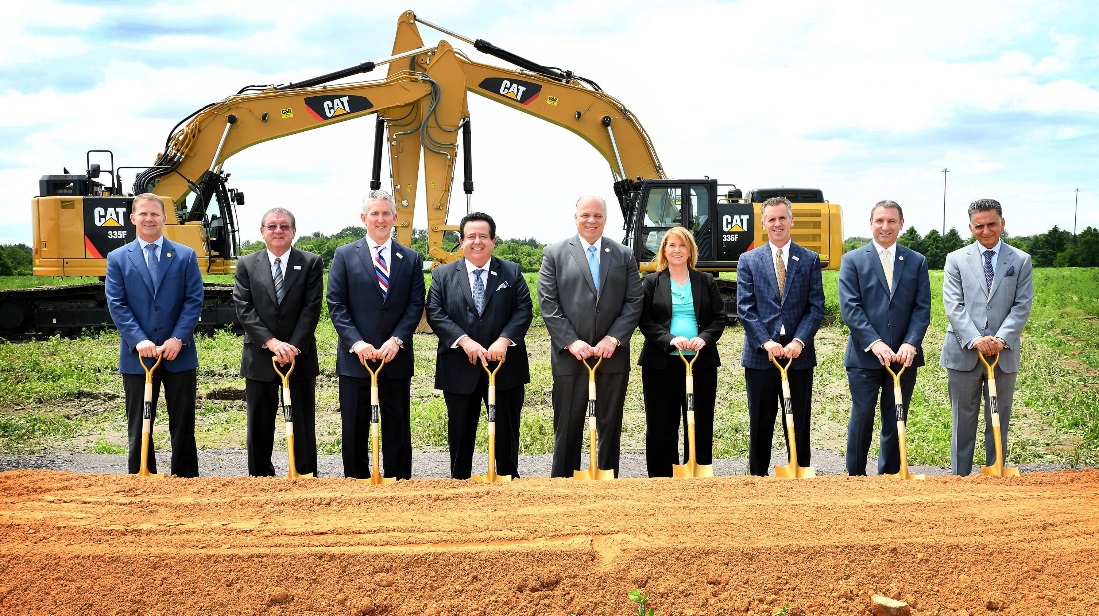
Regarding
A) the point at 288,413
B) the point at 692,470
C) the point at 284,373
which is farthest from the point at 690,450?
the point at 284,373

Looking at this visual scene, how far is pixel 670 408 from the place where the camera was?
231 inches

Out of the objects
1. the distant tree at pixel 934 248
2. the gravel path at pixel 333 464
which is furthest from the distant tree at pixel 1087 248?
the gravel path at pixel 333 464

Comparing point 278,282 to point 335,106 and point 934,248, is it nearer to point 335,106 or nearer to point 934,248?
point 335,106

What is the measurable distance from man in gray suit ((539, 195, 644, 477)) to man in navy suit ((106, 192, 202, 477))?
Answer: 7.55ft

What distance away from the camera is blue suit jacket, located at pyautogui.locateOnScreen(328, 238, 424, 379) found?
5.60m

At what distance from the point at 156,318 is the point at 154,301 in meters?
0.11

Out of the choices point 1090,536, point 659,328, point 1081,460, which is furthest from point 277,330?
point 1081,460

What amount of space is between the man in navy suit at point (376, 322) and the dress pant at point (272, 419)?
9.8 inches

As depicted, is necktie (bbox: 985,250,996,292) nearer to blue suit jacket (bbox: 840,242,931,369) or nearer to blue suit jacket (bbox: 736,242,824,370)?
blue suit jacket (bbox: 840,242,931,369)

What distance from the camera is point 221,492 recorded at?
185 inches

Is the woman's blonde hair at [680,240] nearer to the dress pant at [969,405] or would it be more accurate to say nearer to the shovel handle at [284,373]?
the dress pant at [969,405]

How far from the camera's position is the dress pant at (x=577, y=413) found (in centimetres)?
569

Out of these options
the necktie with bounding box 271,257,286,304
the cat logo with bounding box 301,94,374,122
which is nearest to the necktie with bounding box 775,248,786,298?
the necktie with bounding box 271,257,286,304

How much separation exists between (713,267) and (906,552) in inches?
447
